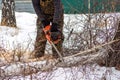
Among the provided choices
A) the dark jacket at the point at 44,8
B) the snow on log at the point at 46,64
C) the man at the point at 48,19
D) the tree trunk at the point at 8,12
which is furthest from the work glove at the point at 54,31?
the tree trunk at the point at 8,12

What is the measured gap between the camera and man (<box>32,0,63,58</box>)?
4968 mm

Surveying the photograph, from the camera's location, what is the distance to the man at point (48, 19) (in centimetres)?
497

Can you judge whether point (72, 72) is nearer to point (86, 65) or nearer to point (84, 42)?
point (86, 65)

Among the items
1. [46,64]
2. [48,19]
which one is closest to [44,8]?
[48,19]

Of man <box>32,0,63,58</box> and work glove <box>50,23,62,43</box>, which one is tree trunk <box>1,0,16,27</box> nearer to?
man <box>32,0,63,58</box>

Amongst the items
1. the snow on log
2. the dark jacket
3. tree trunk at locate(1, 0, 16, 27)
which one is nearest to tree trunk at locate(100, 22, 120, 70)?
the snow on log

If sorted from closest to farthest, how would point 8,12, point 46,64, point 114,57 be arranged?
point 46,64, point 114,57, point 8,12

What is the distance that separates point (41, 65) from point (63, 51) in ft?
4.46

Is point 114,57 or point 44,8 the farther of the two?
point 44,8

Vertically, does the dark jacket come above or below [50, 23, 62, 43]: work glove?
above

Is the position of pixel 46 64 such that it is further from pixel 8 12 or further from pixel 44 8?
pixel 8 12

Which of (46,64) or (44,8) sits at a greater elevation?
(44,8)

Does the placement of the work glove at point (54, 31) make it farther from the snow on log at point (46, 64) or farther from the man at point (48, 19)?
the snow on log at point (46, 64)

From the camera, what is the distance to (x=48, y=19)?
5.52m
